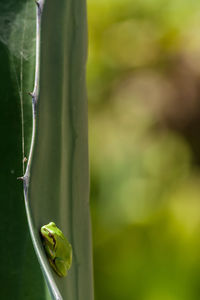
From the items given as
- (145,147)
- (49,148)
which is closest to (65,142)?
(49,148)

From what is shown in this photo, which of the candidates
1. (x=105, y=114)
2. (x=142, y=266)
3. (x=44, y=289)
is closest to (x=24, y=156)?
(x=44, y=289)

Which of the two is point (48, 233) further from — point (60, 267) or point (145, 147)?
point (145, 147)

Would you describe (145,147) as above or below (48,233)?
below

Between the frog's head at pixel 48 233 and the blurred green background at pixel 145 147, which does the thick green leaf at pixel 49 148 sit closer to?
the frog's head at pixel 48 233

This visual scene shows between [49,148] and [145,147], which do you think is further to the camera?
[145,147]

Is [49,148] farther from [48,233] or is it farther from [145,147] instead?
[145,147]
